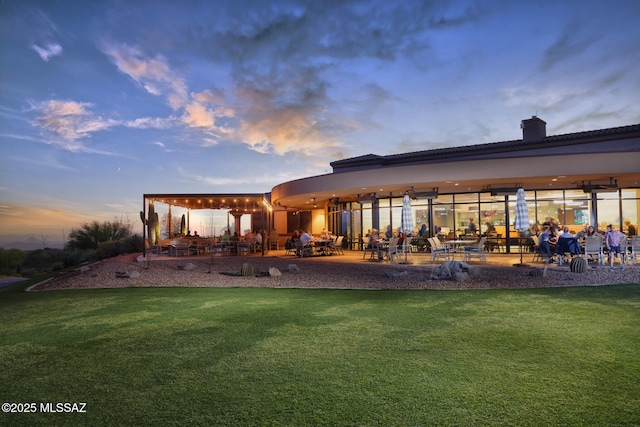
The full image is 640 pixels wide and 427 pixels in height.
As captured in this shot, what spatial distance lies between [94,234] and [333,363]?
30.3 m

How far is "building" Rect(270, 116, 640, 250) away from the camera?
14.9 metres

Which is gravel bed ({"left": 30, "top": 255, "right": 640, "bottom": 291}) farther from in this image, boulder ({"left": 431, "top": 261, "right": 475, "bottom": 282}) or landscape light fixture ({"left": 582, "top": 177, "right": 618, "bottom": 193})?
landscape light fixture ({"left": 582, "top": 177, "right": 618, "bottom": 193})

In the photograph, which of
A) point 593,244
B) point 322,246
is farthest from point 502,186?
point 322,246

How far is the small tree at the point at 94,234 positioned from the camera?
2848cm

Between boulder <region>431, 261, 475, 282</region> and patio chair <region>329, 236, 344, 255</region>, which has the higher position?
patio chair <region>329, 236, 344, 255</region>

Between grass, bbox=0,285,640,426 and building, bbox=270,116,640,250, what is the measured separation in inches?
347

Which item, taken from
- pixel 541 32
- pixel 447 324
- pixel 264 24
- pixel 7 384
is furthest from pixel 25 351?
pixel 541 32

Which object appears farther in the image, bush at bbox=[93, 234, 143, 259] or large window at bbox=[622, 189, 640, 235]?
bush at bbox=[93, 234, 143, 259]

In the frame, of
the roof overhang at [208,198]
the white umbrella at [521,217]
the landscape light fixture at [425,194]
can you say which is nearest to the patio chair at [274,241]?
the roof overhang at [208,198]

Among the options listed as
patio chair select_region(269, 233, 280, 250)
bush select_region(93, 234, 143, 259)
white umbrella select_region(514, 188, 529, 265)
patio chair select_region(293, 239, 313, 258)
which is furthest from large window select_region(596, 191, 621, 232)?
bush select_region(93, 234, 143, 259)

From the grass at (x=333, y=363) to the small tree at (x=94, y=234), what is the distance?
2399cm

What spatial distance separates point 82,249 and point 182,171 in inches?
372

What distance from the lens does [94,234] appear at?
1140 inches

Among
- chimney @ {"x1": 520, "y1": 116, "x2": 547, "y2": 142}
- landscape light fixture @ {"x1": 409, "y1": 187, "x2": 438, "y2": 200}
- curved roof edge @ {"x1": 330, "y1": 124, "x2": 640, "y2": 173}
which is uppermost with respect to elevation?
chimney @ {"x1": 520, "y1": 116, "x2": 547, "y2": 142}
